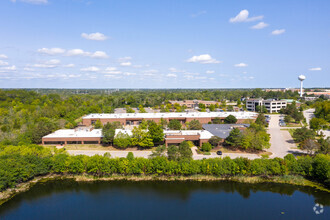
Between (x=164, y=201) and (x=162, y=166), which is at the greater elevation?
(x=162, y=166)

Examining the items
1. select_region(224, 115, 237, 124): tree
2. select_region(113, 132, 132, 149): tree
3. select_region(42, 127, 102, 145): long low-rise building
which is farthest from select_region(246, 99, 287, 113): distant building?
select_region(42, 127, 102, 145): long low-rise building

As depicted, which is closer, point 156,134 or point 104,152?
point 104,152

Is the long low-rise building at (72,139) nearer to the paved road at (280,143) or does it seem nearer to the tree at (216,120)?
the tree at (216,120)

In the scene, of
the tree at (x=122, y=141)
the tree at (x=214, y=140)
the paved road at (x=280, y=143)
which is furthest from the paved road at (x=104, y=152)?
the paved road at (x=280, y=143)

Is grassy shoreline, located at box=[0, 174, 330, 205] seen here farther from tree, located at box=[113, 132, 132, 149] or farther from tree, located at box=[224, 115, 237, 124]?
tree, located at box=[224, 115, 237, 124]

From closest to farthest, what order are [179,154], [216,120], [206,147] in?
[179,154] < [206,147] < [216,120]

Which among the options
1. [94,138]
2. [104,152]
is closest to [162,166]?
[104,152]

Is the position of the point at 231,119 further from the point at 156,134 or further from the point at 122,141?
the point at 122,141
